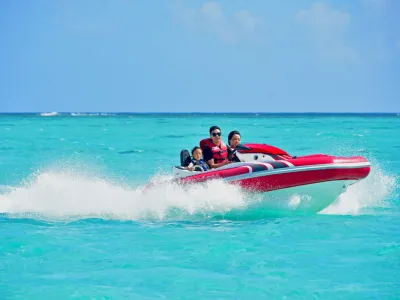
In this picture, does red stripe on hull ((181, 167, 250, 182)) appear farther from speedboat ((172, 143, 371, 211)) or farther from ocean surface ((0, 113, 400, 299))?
ocean surface ((0, 113, 400, 299))

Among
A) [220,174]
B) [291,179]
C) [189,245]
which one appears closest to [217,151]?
[220,174]

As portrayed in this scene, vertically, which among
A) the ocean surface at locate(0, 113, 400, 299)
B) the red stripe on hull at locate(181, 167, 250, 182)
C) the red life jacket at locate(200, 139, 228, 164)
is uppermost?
the red life jacket at locate(200, 139, 228, 164)

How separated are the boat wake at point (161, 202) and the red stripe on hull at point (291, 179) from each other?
0.15 m

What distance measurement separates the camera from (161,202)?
368 inches

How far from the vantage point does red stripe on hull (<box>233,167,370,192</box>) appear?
28.4 ft

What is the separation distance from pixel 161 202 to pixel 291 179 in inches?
76.3

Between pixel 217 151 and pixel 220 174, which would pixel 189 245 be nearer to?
pixel 220 174

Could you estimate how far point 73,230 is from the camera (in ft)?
28.1

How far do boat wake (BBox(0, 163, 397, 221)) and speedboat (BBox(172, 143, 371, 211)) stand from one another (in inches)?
4.0

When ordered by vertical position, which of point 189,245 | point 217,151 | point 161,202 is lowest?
point 189,245

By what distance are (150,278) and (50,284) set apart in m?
0.96

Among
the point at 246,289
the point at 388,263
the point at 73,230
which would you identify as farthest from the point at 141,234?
the point at 388,263

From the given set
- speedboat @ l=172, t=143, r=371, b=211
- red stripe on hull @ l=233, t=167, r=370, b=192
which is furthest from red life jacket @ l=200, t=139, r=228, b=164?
red stripe on hull @ l=233, t=167, r=370, b=192

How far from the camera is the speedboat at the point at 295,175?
8641 mm
